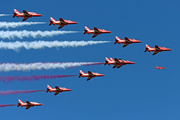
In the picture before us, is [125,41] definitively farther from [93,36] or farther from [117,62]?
[93,36]

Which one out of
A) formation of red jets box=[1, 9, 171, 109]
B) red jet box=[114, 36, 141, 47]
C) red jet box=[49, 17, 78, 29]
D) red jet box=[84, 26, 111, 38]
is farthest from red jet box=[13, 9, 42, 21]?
red jet box=[114, 36, 141, 47]

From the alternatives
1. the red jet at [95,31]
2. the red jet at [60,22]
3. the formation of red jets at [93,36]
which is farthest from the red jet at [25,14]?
the red jet at [95,31]

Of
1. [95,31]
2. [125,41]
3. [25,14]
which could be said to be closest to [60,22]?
[25,14]

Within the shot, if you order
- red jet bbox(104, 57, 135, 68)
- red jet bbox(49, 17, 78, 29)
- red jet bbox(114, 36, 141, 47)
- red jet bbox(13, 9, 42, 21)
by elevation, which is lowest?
red jet bbox(104, 57, 135, 68)

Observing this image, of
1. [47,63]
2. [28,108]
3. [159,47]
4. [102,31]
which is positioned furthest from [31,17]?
[159,47]

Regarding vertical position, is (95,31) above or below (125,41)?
above

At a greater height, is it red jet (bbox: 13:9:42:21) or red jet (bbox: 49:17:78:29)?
red jet (bbox: 13:9:42:21)

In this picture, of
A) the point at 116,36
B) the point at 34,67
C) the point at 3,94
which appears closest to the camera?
the point at 3,94

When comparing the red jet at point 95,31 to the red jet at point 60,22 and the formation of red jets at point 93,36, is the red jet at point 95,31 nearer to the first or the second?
the formation of red jets at point 93,36

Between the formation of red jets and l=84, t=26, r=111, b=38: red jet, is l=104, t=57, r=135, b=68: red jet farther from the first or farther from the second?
l=84, t=26, r=111, b=38: red jet

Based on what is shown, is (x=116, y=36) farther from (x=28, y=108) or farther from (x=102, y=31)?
(x=28, y=108)

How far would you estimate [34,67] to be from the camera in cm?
8988

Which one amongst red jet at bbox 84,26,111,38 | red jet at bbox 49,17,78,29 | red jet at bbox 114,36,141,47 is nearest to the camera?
red jet at bbox 49,17,78,29

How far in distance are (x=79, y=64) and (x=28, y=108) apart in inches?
783
